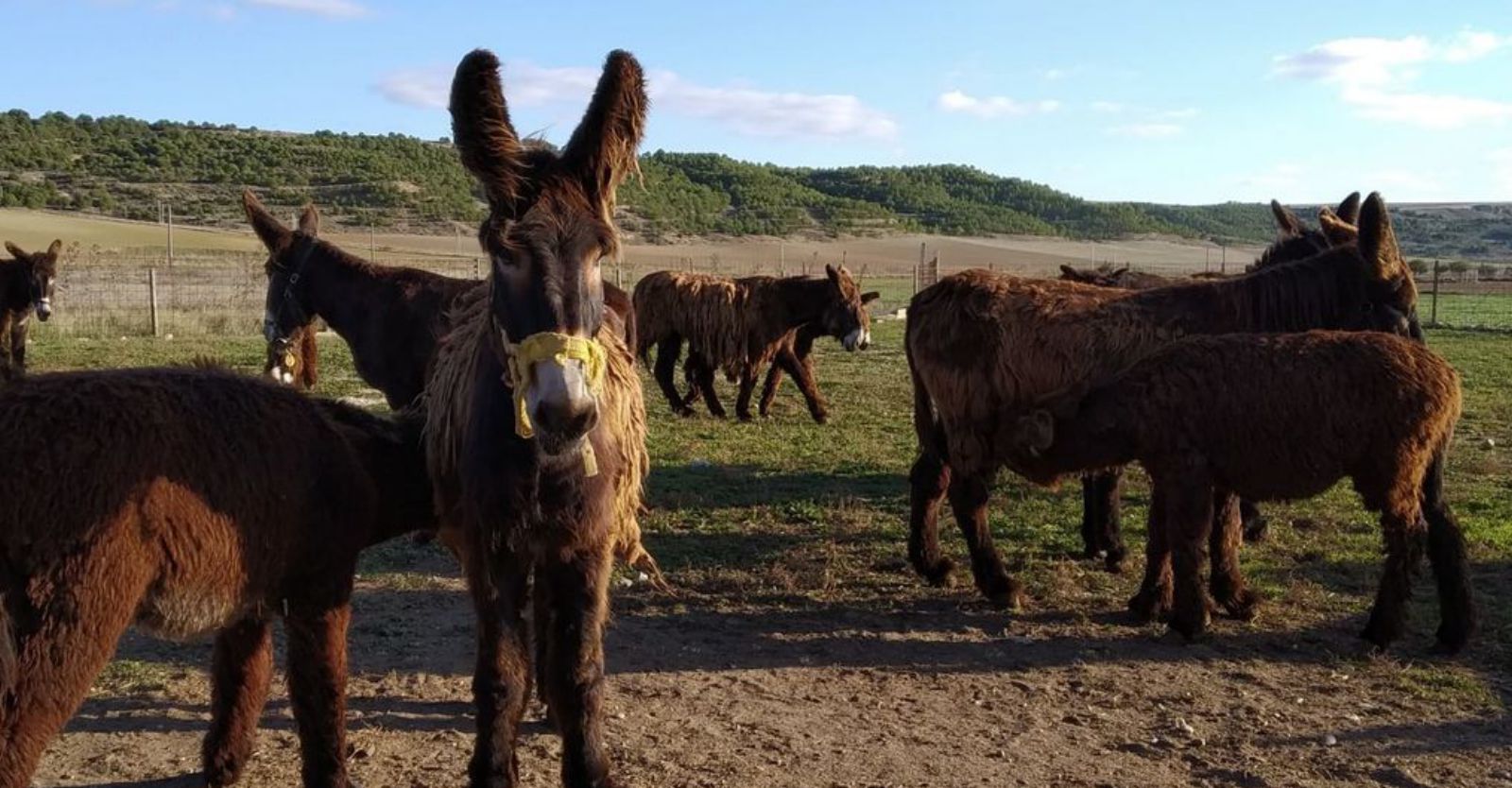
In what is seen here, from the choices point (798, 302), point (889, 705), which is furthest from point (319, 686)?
point (798, 302)

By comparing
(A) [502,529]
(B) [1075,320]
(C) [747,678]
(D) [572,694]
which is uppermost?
(B) [1075,320]

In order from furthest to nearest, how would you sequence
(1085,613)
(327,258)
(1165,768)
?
1. (327,258)
2. (1085,613)
3. (1165,768)

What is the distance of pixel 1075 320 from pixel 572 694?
4816 millimetres

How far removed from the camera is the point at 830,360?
2295 cm

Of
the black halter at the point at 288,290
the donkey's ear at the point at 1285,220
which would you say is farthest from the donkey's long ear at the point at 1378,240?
the black halter at the point at 288,290

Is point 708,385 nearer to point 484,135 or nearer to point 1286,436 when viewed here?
point 1286,436

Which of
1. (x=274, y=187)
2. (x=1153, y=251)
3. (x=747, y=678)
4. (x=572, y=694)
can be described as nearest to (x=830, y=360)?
(x=747, y=678)

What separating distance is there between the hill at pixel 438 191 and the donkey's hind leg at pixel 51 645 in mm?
59960

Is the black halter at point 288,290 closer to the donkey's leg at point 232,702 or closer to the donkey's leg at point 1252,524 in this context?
the donkey's leg at point 232,702

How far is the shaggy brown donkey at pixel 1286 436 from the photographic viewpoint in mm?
6289

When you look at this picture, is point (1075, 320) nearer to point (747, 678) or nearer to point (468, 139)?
point (747, 678)

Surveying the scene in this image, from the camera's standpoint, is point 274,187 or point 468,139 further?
point 274,187

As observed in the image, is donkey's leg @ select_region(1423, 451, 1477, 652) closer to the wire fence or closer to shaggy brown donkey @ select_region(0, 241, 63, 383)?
the wire fence

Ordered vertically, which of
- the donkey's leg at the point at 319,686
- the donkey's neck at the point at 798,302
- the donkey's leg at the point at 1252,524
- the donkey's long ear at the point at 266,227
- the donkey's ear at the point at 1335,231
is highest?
the donkey's ear at the point at 1335,231
